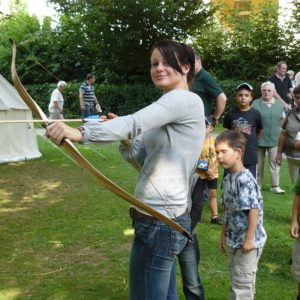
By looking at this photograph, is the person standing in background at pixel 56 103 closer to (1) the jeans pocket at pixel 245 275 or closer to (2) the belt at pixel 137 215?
(1) the jeans pocket at pixel 245 275

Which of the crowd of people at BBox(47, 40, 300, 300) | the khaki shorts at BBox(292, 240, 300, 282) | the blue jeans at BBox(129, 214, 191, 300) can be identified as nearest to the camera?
the crowd of people at BBox(47, 40, 300, 300)

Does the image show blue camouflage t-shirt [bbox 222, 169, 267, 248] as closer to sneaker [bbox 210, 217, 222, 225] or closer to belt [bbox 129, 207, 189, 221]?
belt [bbox 129, 207, 189, 221]

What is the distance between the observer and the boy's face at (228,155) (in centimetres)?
298

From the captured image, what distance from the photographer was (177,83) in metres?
2.08

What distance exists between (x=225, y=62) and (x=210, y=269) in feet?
53.3

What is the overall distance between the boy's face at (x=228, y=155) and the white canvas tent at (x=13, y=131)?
725 centimetres

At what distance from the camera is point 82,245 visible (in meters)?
4.73

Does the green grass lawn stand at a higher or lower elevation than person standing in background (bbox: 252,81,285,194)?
lower

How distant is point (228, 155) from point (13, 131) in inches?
307

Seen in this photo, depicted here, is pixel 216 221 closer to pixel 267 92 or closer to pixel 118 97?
pixel 267 92

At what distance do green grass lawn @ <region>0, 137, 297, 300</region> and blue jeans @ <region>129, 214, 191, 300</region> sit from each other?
153 centimetres

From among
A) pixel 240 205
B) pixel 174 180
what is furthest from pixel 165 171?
pixel 240 205

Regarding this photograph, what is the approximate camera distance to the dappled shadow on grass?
3770 millimetres

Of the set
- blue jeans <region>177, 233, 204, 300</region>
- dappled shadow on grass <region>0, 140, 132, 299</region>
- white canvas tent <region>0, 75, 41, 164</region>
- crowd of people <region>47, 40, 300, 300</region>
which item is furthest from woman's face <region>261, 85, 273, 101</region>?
white canvas tent <region>0, 75, 41, 164</region>
